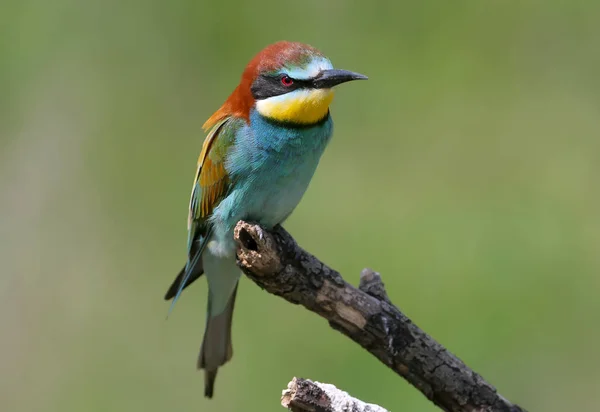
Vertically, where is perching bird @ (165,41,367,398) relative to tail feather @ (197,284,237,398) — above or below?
above

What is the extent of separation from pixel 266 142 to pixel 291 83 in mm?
142

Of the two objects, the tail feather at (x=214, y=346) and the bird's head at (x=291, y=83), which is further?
the tail feather at (x=214, y=346)

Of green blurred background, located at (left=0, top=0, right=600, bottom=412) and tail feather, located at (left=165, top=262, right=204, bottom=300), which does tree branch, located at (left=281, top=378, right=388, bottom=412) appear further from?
green blurred background, located at (left=0, top=0, right=600, bottom=412)

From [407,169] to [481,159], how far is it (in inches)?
11.0

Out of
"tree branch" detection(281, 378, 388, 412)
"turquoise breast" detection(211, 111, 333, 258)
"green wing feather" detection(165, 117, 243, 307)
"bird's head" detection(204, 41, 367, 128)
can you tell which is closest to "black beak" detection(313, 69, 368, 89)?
"bird's head" detection(204, 41, 367, 128)

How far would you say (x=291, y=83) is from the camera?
2201mm

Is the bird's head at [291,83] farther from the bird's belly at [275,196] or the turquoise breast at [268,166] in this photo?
the bird's belly at [275,196]

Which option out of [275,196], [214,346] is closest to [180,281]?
[214,346]

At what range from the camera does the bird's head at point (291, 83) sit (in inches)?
86.0

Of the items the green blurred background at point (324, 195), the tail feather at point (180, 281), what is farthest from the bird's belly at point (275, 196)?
the green blurred background at point (324, 195)

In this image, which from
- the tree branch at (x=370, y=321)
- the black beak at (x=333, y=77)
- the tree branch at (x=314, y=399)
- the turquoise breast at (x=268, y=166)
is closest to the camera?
the tree branch at (x=314, y=399)

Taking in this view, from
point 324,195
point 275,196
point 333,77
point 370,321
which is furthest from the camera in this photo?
point 324,195

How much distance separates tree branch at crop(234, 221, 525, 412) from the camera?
2033mm

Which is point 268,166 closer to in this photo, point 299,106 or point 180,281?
point 299,106
